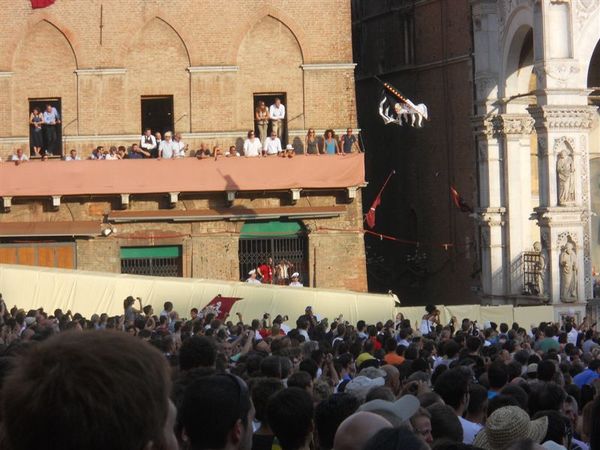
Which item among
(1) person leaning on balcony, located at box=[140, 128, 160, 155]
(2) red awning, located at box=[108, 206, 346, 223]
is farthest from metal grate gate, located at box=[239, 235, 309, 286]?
(1) person leaning on balcony, located at box=[140, 128, 160, 155]

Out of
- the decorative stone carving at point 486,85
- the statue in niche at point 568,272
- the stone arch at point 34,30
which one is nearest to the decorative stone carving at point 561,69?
the statue in niche at point 568,272

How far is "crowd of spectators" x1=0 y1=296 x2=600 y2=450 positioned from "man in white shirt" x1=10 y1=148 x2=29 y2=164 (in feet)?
56.9

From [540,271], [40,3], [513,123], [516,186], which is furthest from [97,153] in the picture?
[540,271]

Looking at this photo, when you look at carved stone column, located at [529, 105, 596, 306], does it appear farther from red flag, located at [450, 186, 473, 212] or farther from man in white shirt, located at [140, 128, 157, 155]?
man in white shirt, located at [140, 128, 157, 155]

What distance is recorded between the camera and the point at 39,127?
3688 cm

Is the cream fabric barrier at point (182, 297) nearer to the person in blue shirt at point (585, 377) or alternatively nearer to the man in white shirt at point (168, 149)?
the man in white shirt at point (168, 149)

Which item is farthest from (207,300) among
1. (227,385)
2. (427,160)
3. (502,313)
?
(227,385)

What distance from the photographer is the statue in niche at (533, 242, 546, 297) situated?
1255 inches

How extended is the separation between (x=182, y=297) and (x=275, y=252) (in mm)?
6874

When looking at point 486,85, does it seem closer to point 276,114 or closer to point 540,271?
point 540,271

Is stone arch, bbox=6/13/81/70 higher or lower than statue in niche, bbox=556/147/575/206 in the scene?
higher

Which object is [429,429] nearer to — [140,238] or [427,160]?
[140,238]

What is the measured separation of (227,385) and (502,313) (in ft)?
78.3

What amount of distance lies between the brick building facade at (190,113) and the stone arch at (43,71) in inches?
1.0
